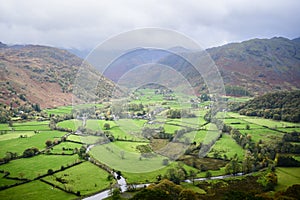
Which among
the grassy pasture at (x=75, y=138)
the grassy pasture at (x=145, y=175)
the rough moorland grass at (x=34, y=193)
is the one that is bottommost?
the rough moorland grass at (x=34, y=193)

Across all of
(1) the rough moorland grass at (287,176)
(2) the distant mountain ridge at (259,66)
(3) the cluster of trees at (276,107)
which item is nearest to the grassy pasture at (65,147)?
(1) the rough moorland grass at (287,176)

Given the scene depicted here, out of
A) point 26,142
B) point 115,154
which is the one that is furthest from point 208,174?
point 26,142

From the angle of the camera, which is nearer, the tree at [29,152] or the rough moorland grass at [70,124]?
the tree at [29,152]

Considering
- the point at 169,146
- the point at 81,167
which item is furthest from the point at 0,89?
the point at 169,146

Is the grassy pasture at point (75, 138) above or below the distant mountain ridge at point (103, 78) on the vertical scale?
below

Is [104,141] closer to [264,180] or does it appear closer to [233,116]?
[264,180]

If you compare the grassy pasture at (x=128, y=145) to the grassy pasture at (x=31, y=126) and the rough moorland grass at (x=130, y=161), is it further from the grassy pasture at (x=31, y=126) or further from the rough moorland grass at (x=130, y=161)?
the grassy pasture at (x=31, y=126)

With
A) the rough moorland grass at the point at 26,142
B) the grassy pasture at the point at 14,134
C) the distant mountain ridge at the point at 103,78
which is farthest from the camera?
the distant mountain ridge at the point at 103,78
